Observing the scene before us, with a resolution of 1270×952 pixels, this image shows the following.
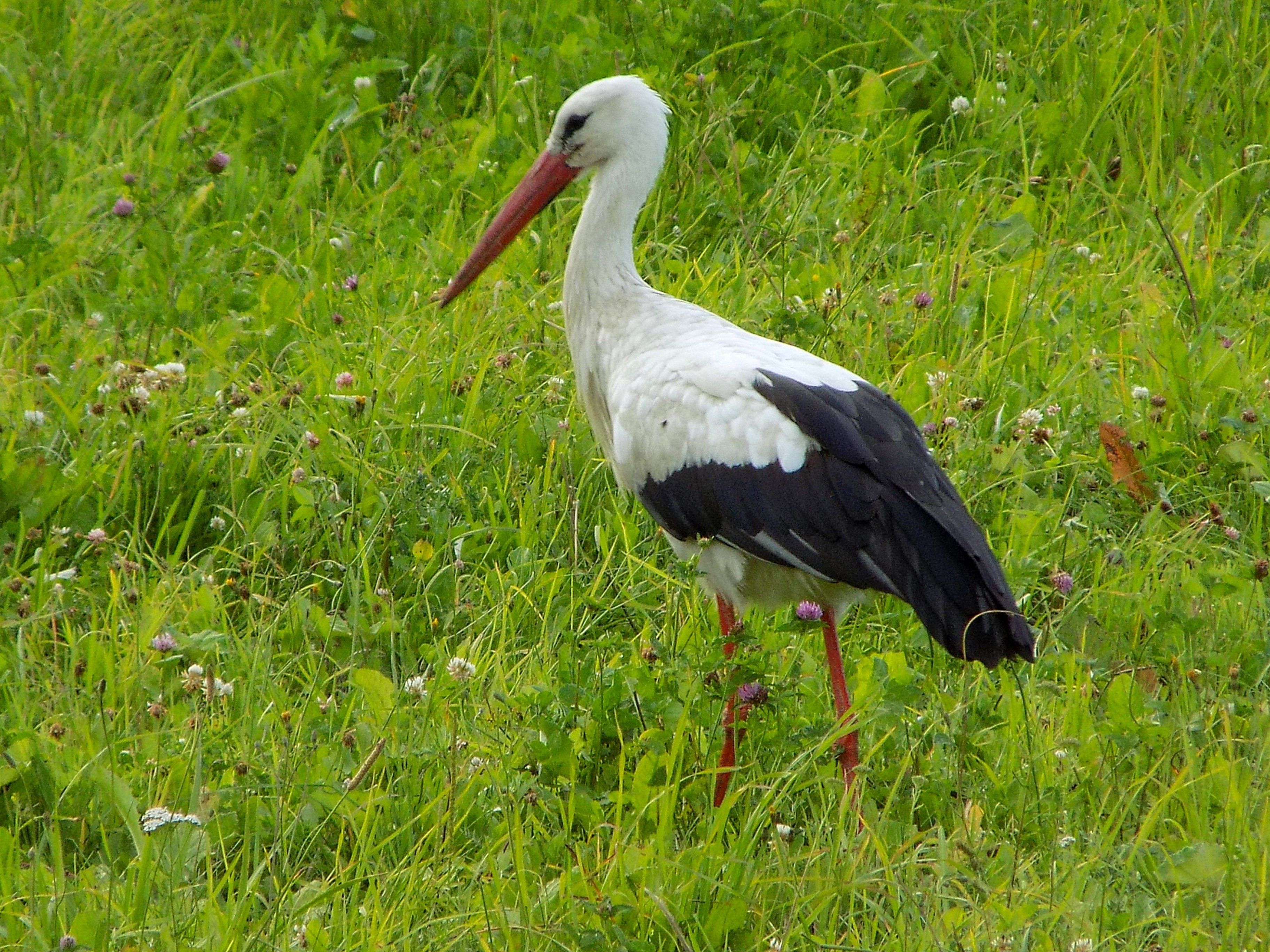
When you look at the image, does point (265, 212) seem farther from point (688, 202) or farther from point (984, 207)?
point (984, 207)

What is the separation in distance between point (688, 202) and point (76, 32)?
231cm

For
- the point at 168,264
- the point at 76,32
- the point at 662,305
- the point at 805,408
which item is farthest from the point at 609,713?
the point at 76,32

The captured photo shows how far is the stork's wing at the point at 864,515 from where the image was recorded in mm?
2900

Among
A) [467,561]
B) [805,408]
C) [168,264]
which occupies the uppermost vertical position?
[805,408]

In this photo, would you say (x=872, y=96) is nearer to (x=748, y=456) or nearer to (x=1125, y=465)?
(x=1125, y=465)

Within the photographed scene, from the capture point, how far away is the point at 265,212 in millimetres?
4898

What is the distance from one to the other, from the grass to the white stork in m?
0.17

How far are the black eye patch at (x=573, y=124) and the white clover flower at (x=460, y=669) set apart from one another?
1.48 metres

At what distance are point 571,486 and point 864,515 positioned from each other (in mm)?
979

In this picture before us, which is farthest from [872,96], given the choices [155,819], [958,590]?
[155,819]

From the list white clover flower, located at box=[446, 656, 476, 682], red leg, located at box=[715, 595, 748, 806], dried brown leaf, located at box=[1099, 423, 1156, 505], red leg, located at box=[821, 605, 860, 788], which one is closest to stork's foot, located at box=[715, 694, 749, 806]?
red leg, located at box=[715, 595, 748, 806]

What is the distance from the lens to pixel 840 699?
3.06 meters

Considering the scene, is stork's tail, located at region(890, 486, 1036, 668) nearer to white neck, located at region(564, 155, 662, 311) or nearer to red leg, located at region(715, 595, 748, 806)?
red leg, located at region(715, 595, 748, 806)

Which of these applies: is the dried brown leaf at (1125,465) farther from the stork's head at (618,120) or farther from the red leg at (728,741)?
the stork's head at (618,120)
